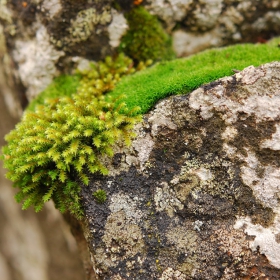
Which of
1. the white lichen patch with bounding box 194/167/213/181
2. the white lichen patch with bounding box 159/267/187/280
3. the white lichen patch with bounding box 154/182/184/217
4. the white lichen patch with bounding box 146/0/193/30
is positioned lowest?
the white lichen patch with bounding box 159/267/187/280

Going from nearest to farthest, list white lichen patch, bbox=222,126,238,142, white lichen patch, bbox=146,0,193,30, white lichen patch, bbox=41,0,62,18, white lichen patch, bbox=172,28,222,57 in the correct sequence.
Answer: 1. white lichen patch, bbox=222,126,238,142
2. white lichen patch, bbox=41,0,62,18
3. white lichen patch, bbox=146,0,193,30
4. white lichen patch, bbox=172,28,222,57

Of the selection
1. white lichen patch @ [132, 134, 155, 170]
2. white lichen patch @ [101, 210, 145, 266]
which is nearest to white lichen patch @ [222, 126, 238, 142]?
white lichen patch @ [132, 134, 155, 170]

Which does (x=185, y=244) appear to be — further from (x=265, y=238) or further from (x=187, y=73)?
(x=187, y=73)

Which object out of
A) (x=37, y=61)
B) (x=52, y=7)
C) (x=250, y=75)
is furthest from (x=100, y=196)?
(x=52, y=7)

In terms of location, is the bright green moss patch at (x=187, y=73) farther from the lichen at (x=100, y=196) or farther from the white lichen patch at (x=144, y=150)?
the lichen at (x=100, y=196)

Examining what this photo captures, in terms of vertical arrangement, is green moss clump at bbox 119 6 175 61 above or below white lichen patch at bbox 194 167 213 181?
above

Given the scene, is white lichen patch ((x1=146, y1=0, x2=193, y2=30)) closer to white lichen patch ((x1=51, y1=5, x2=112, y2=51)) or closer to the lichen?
white lichen patch ((x1=51, y1=5, x2=112, y2=51))

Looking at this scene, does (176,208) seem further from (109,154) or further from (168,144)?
(109,154)
